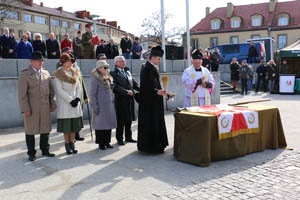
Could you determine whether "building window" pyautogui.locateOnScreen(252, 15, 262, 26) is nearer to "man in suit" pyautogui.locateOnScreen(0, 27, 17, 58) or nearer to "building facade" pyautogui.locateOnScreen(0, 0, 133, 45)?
"building facade" pyautogui.locateOnScreen(0, 0, 133, 45)

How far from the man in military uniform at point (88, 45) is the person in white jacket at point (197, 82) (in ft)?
19.5

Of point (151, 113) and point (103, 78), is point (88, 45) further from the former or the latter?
point (151, 113)

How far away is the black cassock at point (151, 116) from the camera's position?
6176 millimetres

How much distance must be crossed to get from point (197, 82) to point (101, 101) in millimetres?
2035

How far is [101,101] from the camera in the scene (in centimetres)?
644

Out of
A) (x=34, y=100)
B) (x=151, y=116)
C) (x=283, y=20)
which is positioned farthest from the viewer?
(x=283, y=20)

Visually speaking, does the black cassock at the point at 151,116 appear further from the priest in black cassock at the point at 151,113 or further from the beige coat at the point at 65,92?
the beige coat at the point at 65,92

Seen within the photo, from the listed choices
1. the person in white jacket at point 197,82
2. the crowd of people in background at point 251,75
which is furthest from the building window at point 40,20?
the person in white jacket at point 197,82

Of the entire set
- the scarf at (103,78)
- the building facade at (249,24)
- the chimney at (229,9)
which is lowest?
the scarf at (103,78)

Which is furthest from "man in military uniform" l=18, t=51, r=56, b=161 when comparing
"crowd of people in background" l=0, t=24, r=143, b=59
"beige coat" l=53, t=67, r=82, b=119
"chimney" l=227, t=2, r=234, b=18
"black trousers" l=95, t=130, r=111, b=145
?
"chimney" l=227, t=2, r=234, b=18

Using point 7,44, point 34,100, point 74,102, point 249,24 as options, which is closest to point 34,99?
point 34,100

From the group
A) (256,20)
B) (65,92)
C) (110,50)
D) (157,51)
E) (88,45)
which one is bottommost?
(65,92)

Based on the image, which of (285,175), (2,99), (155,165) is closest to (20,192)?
(155,165)

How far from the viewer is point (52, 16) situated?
53781mm
